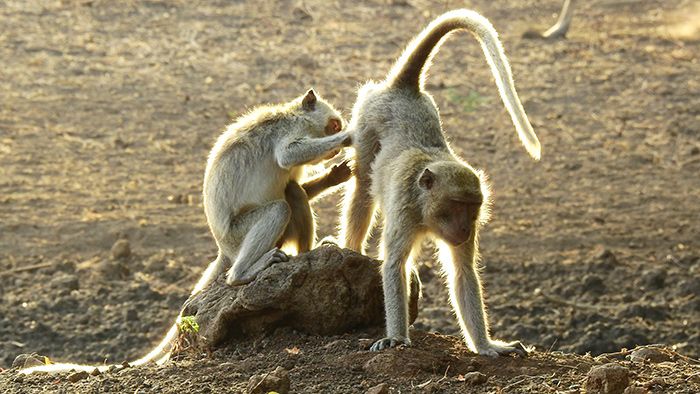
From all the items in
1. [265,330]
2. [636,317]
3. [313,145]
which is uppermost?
[313,145]

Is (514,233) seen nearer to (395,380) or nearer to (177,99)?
(177,99)

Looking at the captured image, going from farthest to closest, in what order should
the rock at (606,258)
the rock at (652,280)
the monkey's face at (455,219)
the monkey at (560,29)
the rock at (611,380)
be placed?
the monkey at (560,29) → the rock at (606,258) → the rock at (652,280) → the monkey's face at (455,219) → the rock at (611,380)

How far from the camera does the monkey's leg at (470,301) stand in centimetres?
777

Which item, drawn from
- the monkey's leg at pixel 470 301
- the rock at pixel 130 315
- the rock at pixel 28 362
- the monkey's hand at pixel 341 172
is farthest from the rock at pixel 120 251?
the monkey's leg at pixel 470 301

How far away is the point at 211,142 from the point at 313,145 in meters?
6.89

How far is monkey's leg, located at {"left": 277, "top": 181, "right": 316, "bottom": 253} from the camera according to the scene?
8320mm

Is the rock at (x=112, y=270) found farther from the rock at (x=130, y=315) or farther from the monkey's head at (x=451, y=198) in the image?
the monkey's head at (x=451, y=198)

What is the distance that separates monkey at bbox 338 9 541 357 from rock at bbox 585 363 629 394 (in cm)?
94

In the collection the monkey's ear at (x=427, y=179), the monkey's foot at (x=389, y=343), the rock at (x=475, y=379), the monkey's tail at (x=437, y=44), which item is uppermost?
the monkey's tail at (x=437, y=44)

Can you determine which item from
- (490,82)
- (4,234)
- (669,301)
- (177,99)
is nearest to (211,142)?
(177,99)

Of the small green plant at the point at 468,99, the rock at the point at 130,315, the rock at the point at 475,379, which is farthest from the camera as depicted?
the small green plant at the point at 468,99

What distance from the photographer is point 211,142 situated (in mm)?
15000

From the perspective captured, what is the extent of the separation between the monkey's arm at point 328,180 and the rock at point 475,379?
Result: 6.26 feet

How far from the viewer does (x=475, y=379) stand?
22.8 ft
